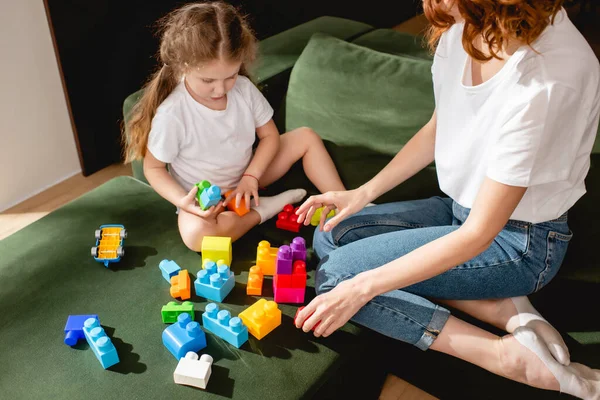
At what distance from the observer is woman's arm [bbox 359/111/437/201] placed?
144cm

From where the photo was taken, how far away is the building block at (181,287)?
134cm

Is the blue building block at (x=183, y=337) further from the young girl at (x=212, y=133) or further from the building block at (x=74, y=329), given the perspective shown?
the young girl at (x=212, y=133)

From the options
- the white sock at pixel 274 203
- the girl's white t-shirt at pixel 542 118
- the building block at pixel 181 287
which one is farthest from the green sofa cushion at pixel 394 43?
the building block at pixel 181 287

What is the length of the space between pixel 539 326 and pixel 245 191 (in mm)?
792

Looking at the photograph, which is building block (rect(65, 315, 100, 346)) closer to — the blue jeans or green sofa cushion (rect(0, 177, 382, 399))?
green sofa cushion (rect(0, 177, 382, 399))

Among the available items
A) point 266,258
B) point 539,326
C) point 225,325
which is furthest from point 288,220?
point 539,326

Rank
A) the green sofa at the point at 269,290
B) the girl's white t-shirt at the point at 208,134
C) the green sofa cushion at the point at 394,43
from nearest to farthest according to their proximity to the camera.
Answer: the green sofa at the point at 269,290
the girl's white t-shirt at the point at 208,134
the green sofa cushion at the point at 394,43

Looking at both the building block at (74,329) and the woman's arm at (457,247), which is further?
the building block at (74,329)

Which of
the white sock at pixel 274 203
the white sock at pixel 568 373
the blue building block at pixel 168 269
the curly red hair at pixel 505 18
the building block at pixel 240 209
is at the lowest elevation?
the white sock at pixel 568 373

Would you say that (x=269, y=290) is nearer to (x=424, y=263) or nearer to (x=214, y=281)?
(x=214, y=281)

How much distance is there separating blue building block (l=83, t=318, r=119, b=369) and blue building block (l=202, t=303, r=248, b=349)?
0.65 ft

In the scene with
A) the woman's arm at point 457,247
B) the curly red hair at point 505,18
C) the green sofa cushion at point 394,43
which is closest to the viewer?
the curly red hair at point 505,18

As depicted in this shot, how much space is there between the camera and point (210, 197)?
1.42m

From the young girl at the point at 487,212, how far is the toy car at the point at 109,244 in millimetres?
459
